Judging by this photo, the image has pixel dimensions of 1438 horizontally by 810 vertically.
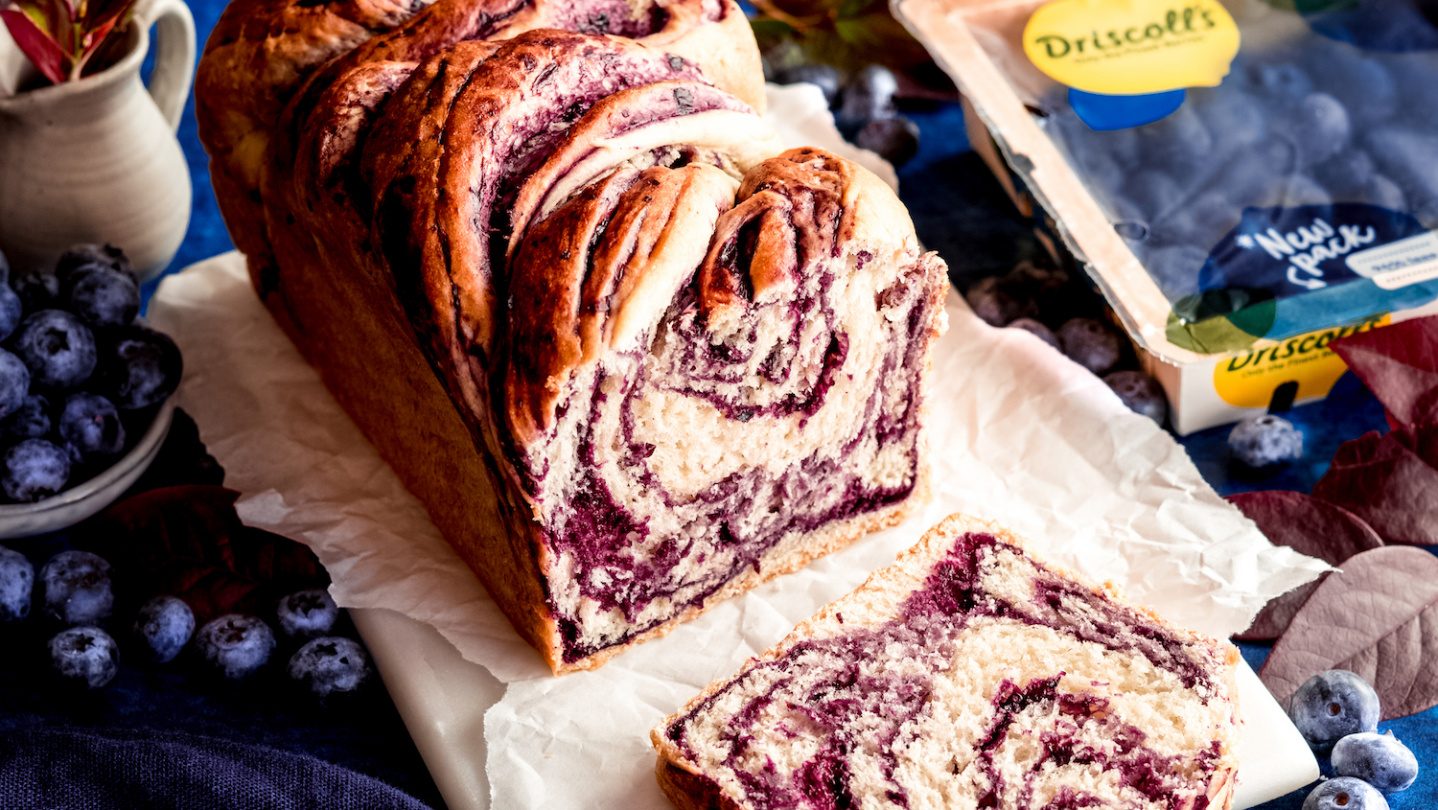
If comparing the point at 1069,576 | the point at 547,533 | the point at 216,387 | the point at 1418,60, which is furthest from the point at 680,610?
the point at 1418,60

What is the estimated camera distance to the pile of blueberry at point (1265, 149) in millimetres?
3832

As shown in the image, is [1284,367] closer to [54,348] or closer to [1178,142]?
[1178,142]

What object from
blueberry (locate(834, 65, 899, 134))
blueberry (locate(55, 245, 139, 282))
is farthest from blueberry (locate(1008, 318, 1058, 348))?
blueberry (locate(55, 245, 139, 282))

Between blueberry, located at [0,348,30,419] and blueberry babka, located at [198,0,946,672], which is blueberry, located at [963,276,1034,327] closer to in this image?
blueberry babka, located at [198,0,946,672]

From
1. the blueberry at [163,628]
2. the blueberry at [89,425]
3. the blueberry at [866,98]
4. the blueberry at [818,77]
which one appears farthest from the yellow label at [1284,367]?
the blueberry at [89,425]

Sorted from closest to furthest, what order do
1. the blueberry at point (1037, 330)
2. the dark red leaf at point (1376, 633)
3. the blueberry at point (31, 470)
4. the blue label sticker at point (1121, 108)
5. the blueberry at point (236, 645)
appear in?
the dark red leaf at point (1376, 633)
the blueberry at point (236, 645)
the blueberry at point (31, 470)
the blueberry at point (1037, 330)
the blue label sticker at point (1121, 108)

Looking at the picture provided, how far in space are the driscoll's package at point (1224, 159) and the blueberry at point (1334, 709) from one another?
0.77m

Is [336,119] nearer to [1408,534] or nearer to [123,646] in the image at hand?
[123,646]

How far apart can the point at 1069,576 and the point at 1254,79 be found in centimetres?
173

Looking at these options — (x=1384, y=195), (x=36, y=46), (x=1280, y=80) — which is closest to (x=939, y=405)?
(x=1384, y=195)

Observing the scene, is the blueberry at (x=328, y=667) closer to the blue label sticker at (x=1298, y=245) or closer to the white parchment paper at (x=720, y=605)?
the white parchment paper at (x=720, y=605)

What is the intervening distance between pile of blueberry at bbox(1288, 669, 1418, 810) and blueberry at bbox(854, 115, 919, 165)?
1.96 meters

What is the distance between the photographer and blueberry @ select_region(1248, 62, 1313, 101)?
412 cm

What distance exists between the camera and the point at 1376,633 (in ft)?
10.3
